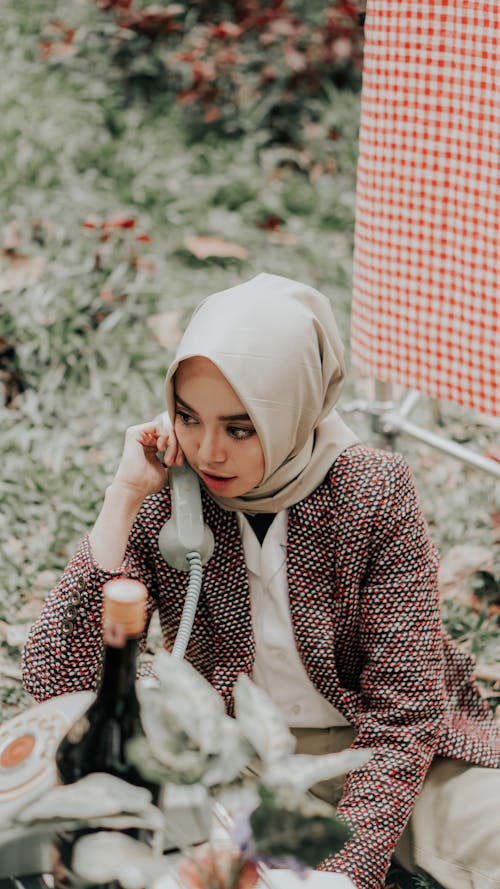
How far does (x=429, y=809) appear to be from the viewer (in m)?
2.14

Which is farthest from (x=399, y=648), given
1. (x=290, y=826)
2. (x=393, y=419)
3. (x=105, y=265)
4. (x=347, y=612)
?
(x=105, y=265)

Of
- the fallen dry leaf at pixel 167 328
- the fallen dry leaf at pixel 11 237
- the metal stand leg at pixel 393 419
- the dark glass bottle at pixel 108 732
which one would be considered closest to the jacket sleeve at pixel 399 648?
the dark glass bottle at pixel 108 732

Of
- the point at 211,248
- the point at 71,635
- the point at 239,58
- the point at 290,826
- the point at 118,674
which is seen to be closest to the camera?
the point at 290,826

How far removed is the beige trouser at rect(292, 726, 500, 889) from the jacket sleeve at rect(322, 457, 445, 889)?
179 millimetres

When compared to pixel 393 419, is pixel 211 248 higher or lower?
lower

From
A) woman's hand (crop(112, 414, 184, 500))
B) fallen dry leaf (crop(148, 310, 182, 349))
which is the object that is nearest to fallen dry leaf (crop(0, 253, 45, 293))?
fallen dry leaf (crop(148, 310, 182, 349))

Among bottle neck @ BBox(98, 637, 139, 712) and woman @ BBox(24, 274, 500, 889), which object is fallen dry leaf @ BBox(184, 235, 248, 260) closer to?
woman @ BBox(24, 274, 500, 889)

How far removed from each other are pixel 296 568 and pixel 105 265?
256cm

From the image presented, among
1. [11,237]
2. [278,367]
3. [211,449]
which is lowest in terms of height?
[11,237]

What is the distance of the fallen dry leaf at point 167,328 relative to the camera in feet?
13.7

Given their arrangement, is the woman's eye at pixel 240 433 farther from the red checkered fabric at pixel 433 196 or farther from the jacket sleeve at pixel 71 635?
the red checkered fabric at pixel 433 196

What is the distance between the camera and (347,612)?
6.58 feet

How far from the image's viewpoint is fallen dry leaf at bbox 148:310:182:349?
13.7 ft

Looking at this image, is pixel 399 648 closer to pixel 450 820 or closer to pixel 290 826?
pixel 450 820
